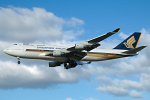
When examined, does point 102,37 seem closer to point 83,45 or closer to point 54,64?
point 83,45

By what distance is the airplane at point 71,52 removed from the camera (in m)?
46.1

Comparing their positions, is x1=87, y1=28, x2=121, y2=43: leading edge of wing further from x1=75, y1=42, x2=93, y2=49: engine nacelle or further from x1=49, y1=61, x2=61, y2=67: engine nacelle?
x1=49, y1=61, x2=61, y2=67: engine nacelle

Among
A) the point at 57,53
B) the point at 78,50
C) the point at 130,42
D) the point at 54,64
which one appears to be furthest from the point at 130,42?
the point at 57,53

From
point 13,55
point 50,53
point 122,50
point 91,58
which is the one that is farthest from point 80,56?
point 13,55

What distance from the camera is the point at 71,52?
48938 millimetres

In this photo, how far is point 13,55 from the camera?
165ft

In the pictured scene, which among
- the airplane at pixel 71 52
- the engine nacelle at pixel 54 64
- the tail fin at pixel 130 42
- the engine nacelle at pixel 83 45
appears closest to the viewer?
the engine nacelle at pixel 83 45

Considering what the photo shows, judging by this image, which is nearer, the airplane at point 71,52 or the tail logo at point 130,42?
the airplane at point 71,52

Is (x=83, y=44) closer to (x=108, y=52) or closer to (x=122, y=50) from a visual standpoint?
(x=108, y=52)

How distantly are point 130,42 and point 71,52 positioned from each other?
17510mm

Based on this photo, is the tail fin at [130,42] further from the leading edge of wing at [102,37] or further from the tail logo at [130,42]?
the leading edge of wing at [102,37]

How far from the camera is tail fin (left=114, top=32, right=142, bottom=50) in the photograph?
5743cm

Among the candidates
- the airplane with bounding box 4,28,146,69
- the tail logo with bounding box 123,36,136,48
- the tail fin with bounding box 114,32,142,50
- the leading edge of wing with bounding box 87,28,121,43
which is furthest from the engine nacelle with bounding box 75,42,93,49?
the tail logo with bounding box 123,36,136,48

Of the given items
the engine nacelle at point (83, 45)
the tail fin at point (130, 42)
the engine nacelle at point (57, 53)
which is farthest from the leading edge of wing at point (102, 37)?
the tail fin at point (130, 42)
